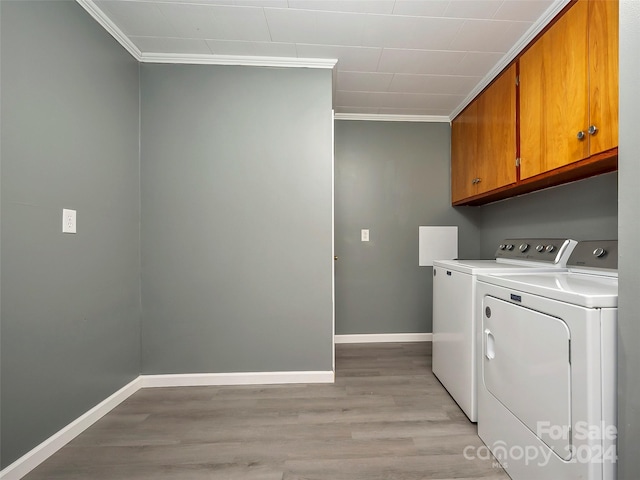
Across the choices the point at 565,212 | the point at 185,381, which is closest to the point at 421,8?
the point at 565,212

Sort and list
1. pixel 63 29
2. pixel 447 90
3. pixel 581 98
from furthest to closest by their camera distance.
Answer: pixel 447 90 → pixel 63 29 → pixel 581 98

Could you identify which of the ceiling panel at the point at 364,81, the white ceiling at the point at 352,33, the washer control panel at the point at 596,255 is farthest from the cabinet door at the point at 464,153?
the washer control panel at the point at 596,255

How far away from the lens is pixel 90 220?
154cm

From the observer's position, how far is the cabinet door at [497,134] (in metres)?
1.81

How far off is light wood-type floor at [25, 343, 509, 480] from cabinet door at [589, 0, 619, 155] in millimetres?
1560

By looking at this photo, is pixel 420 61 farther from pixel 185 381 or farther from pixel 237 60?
pixel 185 381

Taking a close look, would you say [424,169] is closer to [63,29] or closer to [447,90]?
[447,90]

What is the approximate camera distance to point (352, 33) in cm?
171

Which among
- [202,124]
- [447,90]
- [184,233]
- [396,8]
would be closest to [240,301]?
[184,233]

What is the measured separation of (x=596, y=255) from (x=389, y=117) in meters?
2.10

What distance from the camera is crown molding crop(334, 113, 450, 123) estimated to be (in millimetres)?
2816

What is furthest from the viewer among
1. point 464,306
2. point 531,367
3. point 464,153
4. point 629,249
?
point 464,153

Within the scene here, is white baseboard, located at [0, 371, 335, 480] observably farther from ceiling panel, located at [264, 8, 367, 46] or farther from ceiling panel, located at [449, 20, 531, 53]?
ceiling panel, located at [449, 20, 531, 53]

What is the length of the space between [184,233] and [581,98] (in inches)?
94.7
